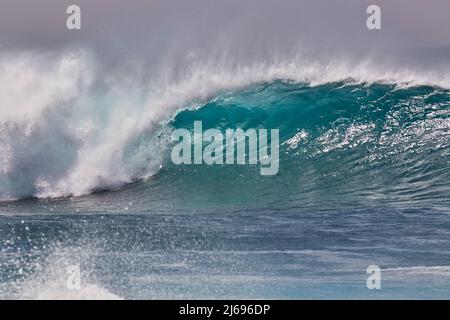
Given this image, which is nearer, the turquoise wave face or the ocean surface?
the ocean surface

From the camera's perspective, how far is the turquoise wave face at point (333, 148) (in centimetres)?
1422

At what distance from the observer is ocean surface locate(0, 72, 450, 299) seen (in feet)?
29.4

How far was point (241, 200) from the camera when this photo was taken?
555 inches

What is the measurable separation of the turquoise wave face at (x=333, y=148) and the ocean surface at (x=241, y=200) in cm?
4

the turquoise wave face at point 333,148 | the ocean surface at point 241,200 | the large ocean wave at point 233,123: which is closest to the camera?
the ocean surface at point 241,200

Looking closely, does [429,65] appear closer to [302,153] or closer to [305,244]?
[302,153]

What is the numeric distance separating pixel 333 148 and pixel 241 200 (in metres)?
3.17

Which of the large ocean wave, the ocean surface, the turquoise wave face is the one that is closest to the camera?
the ocean surface

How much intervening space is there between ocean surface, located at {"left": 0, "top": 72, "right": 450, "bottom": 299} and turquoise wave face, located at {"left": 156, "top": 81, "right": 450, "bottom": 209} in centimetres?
4

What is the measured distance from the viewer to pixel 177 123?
1806 centimetres

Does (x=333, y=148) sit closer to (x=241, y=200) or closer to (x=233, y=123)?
(x=233, y=123)

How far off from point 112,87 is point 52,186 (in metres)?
3.65

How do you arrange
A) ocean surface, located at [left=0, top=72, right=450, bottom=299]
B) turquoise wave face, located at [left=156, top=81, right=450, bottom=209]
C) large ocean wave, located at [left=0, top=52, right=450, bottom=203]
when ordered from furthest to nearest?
large ocean wave, located at [left=0, top=52, right=450, bottom=203], turquoise wave face, located at [left=156, top=81, right=450, bottom=209], ocean surface, located at [left=0, top=72, right=450, bottom=299]

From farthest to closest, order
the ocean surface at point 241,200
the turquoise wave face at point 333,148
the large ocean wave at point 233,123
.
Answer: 1. the large ocean wave at point 233,123
2. the turquoise wave face at point 333,148
3. the ocean surface at point 241,200
